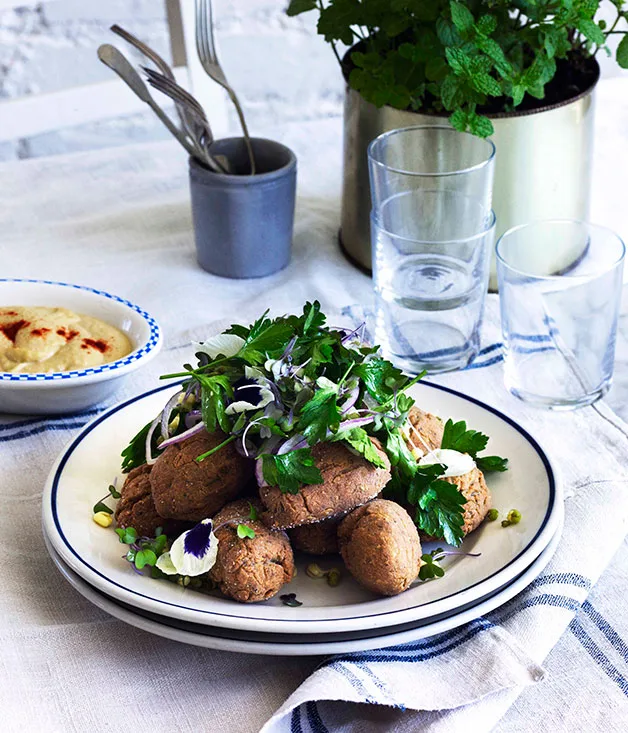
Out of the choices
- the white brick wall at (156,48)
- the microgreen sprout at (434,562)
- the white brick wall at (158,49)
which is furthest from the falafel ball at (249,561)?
the white brick wall at (156,48)

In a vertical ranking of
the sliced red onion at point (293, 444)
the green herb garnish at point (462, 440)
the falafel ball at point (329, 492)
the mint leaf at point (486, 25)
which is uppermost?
the mint leaf at point (486, 25)

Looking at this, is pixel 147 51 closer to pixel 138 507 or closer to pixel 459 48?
pixel 459 48

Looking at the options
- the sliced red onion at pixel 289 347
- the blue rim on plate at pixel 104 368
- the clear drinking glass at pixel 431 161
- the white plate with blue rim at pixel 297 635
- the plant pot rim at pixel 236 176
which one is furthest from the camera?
the plant pot rim at pixel 236 176

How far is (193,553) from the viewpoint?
80cm

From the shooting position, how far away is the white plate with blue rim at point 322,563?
0.77 metres

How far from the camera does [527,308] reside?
1.16 m

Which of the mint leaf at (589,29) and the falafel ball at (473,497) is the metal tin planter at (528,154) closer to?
the mint leaf at (589,29)

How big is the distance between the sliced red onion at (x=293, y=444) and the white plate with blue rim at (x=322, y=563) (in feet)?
0.36

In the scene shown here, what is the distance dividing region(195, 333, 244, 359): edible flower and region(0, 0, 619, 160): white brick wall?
1.57 m

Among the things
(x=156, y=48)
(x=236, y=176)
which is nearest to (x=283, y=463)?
(x=236, y=176)

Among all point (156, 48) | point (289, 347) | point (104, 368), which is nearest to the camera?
point (289, 347)

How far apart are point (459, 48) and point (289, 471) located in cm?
55

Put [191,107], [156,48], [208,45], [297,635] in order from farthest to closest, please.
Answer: [156,48]
[208,45]
[191,107]
[297,635]

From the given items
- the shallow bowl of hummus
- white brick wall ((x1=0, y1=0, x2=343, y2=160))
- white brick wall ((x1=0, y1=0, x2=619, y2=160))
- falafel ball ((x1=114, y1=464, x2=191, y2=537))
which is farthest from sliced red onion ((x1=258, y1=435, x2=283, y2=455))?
white brick wall ((x1=0, y1=0, x2=343, y2=160))
